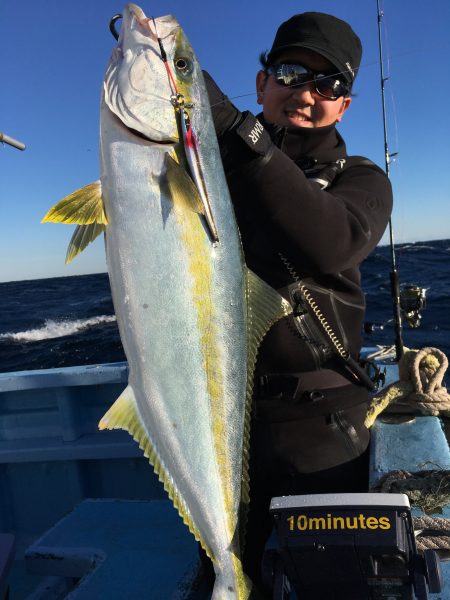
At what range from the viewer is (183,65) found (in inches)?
67.0

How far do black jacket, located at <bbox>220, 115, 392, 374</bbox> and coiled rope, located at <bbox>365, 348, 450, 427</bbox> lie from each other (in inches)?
35.1

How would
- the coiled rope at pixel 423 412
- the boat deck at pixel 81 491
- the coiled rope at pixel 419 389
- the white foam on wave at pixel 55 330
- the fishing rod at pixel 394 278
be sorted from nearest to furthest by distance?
the coiled rope at pixel 423 412 < the boat deck at pixel 81 491 < the coiled rope at pixel 419 389 < the fishing rod at pixel 394 278 < the white foam on wave at pixel 55 330

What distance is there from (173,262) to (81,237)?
0.38 metres

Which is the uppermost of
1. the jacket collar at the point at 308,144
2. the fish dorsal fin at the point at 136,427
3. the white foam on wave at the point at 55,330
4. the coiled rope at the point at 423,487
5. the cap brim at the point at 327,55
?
the cap brim at the point at 327,55

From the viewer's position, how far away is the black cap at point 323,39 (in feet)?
7.16

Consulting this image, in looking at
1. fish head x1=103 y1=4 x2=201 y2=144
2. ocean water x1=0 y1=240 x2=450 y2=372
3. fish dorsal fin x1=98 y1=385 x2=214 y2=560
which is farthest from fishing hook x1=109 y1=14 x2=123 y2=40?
ocean water x1=0 y1=240 x2=450 y2=372

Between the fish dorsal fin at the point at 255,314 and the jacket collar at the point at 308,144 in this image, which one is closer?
the fish dorsal fin at the point at 255,314

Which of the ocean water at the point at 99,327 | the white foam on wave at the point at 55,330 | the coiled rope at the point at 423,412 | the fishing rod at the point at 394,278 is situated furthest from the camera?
the white foam on wave at the point at 55,330

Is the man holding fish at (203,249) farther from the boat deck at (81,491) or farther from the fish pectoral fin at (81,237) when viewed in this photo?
the boat deck at (81,491)

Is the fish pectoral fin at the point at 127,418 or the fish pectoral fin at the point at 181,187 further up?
the fish pectoral fin at the point at 181,187

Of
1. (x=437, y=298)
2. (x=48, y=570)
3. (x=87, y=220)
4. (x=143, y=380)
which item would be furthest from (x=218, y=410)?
(x=437, y=298)

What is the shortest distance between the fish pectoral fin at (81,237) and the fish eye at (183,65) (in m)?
0.60

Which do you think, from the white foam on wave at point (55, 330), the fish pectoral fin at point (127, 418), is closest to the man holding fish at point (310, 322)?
the fish pectoral fin at point (127, 418)

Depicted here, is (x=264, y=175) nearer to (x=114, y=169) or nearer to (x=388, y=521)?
(x=114, y=169)
